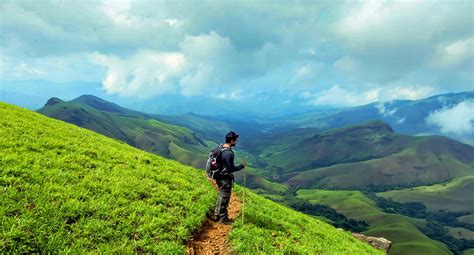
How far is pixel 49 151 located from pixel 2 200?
6.81 m

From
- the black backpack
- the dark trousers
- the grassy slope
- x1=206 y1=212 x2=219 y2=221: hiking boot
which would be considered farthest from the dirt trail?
the black backpack

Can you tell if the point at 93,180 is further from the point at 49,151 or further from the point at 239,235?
the point at 239,235

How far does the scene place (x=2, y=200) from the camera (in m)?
11.6

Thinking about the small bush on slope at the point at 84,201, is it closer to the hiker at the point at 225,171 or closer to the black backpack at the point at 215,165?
the hiker at the point at 225,171

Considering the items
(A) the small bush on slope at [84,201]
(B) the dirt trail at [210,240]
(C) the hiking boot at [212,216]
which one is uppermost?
(A) the small bush on slope at [84,201]

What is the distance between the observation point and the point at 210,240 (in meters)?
15.5

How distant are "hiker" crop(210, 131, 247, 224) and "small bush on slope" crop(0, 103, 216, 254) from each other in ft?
3.80

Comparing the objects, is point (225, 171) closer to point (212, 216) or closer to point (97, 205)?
point (212, 216)

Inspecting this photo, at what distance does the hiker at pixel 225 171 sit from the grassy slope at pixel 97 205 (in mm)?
981

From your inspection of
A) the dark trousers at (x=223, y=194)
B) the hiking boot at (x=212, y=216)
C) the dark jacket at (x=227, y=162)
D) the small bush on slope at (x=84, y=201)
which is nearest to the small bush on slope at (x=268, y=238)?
the dark trousers at (x=223, y=194)

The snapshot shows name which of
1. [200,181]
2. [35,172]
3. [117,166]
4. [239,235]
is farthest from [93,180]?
[200,181]

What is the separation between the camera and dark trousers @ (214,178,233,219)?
16922 mm

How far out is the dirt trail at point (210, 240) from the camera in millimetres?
14352

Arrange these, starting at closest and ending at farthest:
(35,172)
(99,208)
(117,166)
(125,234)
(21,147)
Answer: (125,234) < (99,208) < (35,172) < (21,147) < (117,166)
